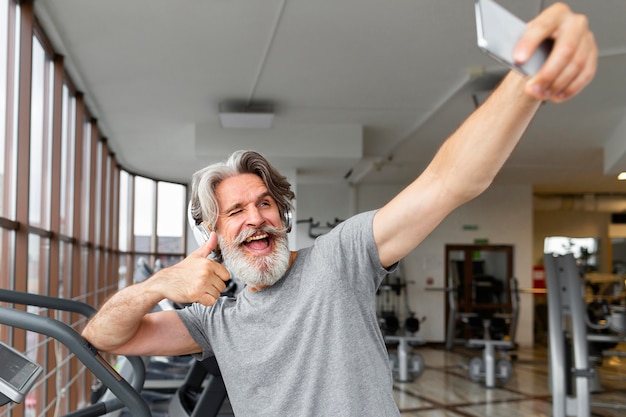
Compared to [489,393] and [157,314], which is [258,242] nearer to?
[157,314]

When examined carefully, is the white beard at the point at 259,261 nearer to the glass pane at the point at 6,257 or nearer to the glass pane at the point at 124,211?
the glass pane at the point at 6,257

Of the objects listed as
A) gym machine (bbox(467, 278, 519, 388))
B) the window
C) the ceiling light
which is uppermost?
the ceiling light

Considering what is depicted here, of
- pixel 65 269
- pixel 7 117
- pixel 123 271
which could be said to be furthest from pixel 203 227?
pixel 123 271

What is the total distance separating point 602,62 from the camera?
201 inches

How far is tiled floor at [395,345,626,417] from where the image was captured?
6086 millimetres

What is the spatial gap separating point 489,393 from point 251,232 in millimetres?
6148

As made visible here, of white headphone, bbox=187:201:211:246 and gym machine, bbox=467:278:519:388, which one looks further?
gym machine, bbox=467:278:519:388

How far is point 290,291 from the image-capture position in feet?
4.66

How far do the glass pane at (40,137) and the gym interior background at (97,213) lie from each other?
1 centimetres

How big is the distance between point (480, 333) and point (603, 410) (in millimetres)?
5498

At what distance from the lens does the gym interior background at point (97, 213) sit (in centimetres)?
400

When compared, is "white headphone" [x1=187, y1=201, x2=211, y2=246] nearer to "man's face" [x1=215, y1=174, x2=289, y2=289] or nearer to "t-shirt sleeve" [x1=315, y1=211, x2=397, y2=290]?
"man's face" [x1=215, y1=174, x2=289, y2=289]

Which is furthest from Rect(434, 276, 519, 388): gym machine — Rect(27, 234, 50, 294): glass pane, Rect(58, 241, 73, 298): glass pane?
Rect(27, 234, 50, 294): glass pane

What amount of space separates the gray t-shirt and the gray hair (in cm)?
23
